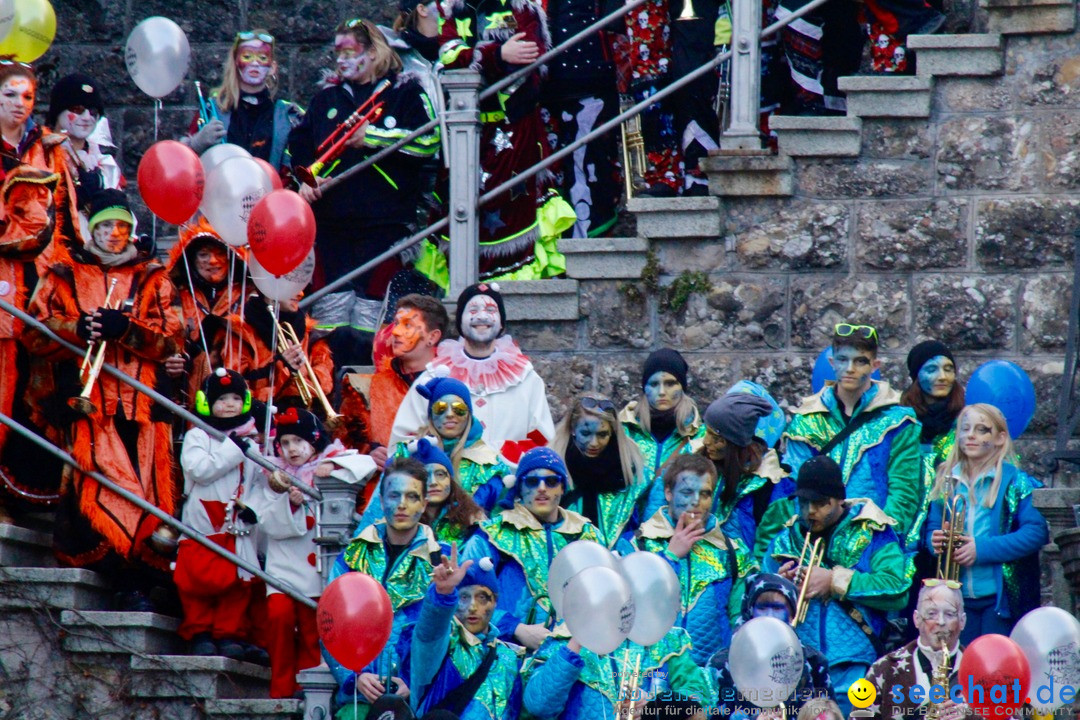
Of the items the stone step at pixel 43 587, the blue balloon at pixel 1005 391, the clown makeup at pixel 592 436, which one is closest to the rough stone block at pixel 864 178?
the blue balloon at pixel 1005 391

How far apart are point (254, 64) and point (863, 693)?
190 inches

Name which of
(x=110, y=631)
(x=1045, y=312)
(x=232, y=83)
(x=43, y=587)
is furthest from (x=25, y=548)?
(x=1045, y=312)

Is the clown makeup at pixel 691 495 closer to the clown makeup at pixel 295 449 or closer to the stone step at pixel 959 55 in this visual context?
the clown makeup at pixel 295 449

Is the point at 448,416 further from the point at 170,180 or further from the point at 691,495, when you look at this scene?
the point at 170,180

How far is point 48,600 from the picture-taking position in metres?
9.84

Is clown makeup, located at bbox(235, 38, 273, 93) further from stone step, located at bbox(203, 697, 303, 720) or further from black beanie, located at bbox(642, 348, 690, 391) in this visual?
stone step, located at bbox(203, 697, 303, 720)

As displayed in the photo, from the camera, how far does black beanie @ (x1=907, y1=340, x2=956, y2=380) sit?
409 inches

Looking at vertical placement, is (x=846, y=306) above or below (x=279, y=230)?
below

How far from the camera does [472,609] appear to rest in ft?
30.1

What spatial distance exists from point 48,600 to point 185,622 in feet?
1.79

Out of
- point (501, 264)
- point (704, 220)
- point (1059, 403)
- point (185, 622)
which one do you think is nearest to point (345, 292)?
point (501, 264)

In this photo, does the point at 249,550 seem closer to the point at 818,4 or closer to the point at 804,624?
the point at 804,624

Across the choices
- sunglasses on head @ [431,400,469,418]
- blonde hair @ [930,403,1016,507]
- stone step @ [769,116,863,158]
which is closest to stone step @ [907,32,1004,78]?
stone step @ [769,116,863,158]

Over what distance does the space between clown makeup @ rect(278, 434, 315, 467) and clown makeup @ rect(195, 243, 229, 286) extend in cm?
102
